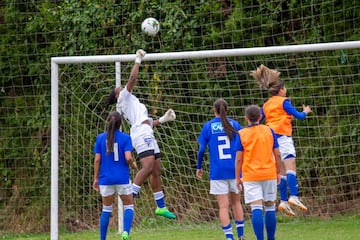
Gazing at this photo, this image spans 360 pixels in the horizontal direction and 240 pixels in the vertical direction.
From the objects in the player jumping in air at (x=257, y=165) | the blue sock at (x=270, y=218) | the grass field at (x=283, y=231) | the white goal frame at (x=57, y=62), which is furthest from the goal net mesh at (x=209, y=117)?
the player jumping in air at (x=257, y=165)

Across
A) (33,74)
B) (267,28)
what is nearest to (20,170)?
(33,74)

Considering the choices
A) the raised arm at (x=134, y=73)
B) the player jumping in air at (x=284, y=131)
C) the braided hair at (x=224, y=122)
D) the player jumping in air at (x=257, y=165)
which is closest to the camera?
the player jumping in air at (x=257, y=165)

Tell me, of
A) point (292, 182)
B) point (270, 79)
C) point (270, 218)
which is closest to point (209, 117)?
point (270, 79)

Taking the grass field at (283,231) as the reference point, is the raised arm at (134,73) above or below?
above

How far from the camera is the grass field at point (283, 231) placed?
10250mm

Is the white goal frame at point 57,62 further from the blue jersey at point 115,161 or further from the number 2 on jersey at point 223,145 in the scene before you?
the number 2 on jersey at point 223,145

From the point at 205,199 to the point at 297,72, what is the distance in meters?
2.36

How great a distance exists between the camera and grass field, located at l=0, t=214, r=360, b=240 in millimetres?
10250

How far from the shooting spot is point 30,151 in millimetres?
14297

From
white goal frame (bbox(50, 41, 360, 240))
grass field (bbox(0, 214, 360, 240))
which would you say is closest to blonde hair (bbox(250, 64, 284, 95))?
white goal frame (bbox(50, 41, 360, 240))

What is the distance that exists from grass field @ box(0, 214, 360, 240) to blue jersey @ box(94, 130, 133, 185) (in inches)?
72.9

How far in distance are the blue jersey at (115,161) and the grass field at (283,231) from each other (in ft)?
6.08

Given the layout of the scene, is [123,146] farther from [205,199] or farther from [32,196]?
[32,196]

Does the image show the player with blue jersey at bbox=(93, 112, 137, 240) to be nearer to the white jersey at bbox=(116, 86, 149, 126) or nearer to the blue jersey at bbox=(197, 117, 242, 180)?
the white jersey at bbox=(116, 86, 149, 126)
